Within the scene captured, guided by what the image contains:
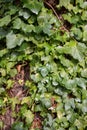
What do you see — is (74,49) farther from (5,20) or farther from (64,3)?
(5,20)

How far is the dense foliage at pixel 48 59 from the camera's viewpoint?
10.3 ft

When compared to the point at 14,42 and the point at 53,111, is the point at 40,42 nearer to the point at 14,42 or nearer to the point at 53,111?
the point at 14,42

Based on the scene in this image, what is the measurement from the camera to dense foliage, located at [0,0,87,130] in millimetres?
3125

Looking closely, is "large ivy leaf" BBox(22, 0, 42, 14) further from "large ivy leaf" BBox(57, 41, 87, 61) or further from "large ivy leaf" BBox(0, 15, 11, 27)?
"large ivy leaf" BBox(57, 41, 87, 61)

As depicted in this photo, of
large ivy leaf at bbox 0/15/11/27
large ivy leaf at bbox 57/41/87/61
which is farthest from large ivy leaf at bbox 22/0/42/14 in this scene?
large ivy leaf at bbox 57/41/87/61

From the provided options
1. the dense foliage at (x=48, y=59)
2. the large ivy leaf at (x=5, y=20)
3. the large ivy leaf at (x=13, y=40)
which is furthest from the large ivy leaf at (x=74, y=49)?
the large ivy leaf at (x=5, y=20)

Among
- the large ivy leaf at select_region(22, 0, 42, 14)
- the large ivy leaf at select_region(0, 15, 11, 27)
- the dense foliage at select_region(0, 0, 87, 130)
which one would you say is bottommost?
the dense foliage at select_region(0, 0, 87, 130)

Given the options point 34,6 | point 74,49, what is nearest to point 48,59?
point 74,49

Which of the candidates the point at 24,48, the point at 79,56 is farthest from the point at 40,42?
the point at 79,56

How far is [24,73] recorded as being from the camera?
3.32 m

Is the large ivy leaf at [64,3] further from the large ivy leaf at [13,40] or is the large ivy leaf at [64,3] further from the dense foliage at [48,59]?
the large ivy leaf at [13,40]

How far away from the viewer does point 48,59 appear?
10.5 ft

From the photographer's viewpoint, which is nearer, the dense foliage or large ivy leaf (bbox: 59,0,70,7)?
the dense foliage

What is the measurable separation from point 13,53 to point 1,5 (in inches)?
20.5
